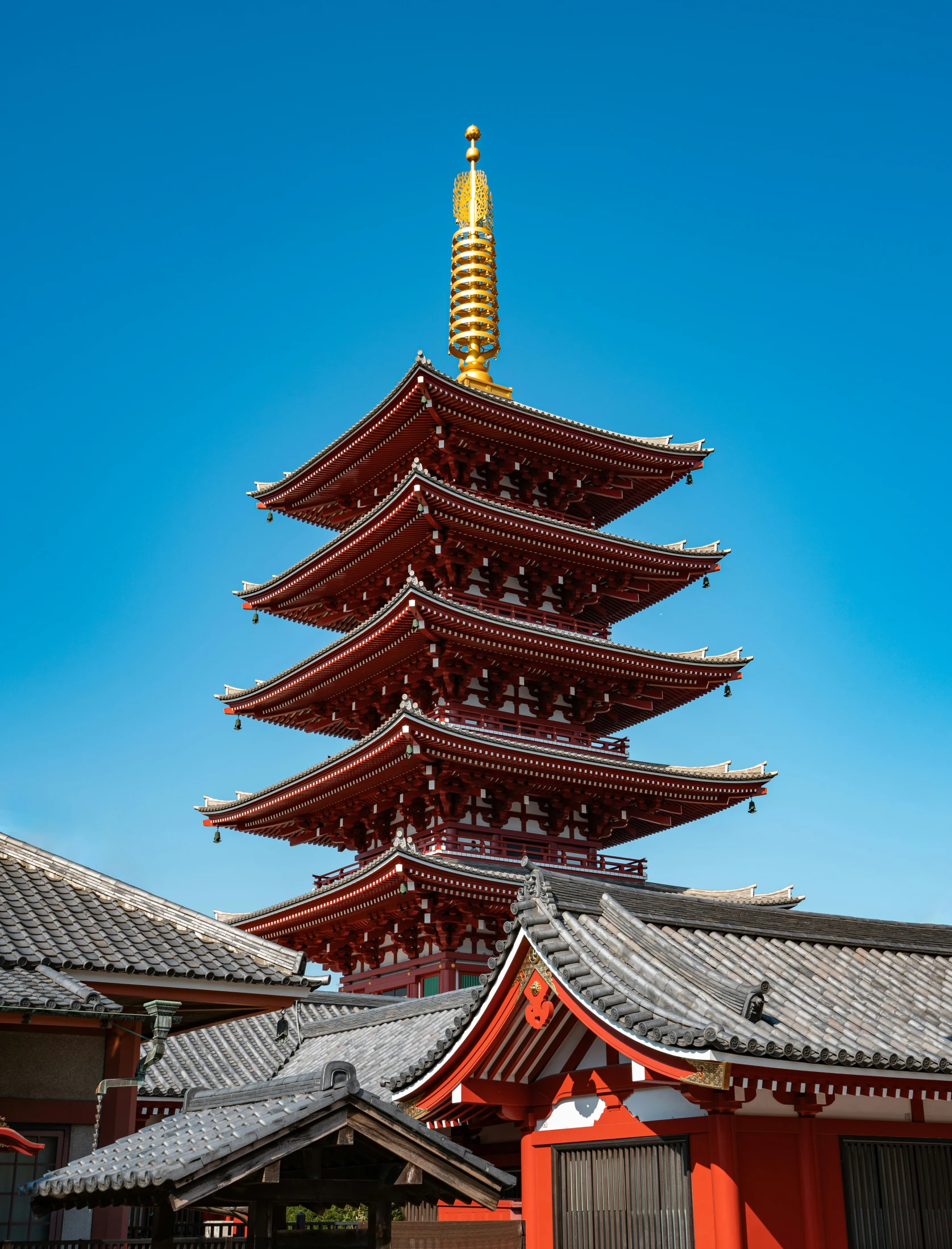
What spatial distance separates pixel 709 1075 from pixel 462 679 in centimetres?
2173

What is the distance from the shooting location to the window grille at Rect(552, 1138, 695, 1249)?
1152cm

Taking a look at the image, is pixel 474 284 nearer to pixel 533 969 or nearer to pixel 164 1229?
pixel 533 969

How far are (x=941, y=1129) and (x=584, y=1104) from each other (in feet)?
12.1

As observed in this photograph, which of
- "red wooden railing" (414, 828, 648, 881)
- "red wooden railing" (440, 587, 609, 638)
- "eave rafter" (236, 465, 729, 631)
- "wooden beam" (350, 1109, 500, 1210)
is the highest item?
"eave rafter" (236, 465, 729, 631)

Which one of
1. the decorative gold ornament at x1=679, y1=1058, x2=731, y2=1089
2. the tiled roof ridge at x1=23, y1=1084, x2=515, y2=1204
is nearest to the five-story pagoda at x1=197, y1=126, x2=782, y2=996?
the decorative gold ornament at x1=679, y1=1058, x2=731, y2=1089

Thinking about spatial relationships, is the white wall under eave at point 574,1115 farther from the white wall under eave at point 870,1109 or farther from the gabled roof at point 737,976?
the white wall under eave at point 870,1109

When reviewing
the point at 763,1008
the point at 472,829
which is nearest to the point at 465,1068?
the point at 763,1008

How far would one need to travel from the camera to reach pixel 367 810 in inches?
1294

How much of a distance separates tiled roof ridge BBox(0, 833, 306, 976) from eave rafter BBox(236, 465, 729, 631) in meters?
17.2

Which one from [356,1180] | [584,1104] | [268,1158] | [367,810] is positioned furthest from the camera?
[367,810]

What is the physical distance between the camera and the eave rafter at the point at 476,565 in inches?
1254

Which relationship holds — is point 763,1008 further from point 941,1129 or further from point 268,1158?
point 268,1158

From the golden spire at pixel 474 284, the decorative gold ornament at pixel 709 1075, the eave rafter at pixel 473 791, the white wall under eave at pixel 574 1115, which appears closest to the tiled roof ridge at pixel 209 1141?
the decorative gold ornament at pixel 709 1075

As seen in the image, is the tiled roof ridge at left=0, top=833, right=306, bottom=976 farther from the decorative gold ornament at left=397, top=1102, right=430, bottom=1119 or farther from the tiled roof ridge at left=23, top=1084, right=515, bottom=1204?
the tiled roof ridge at left=23, top=1084, right=515, bottom=1204
